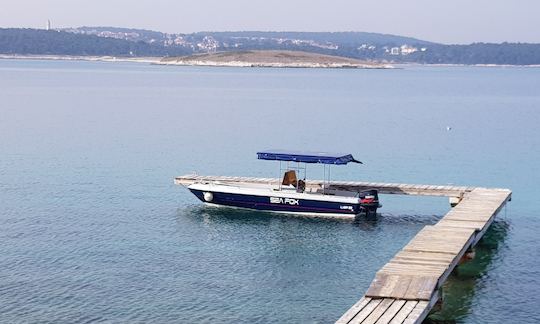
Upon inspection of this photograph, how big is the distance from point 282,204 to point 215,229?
4575 millimetres

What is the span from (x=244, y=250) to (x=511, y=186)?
25.4 m

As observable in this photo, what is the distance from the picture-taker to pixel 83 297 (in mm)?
32500

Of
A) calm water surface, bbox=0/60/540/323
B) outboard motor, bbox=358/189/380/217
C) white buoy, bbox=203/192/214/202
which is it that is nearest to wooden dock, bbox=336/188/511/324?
calm water surface, bbox=0/60/540/323

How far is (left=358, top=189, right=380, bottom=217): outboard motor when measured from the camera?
47.1 m

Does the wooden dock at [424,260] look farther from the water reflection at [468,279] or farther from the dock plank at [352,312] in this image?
the water reflection at [468,279]

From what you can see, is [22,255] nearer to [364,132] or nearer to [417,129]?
[364,132]

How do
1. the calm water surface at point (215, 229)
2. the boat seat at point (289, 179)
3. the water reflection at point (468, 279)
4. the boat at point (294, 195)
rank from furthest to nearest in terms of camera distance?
the boat seat at point (289, 179), the boat at point (294, 195), the calm water surface at point (215, 229), the water reflection at point (468, 279)

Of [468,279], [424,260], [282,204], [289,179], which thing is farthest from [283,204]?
[424,260]

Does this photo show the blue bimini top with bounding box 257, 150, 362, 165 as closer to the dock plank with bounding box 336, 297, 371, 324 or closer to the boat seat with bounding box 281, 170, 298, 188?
the boat seat with bounding box 281, 170, 298, 188

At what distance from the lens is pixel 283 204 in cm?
4766

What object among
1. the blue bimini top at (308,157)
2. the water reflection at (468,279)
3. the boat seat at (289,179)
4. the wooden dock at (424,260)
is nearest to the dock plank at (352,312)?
the wooden dock at (424,260)

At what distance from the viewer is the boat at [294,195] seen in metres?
46.9

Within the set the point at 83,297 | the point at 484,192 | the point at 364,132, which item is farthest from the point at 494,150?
the point at 83,297

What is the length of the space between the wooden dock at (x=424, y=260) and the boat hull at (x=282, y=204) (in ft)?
11.6
